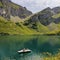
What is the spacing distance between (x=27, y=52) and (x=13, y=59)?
28.5m

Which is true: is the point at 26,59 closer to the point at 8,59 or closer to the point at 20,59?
the point at 20,59

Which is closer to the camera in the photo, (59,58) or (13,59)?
(59,58)

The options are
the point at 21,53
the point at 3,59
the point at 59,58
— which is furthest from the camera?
the point at 21,53

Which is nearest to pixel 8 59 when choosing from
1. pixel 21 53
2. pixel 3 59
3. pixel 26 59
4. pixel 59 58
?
pixel 3 59

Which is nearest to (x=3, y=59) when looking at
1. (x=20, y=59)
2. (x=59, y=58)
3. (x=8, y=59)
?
(x=8, y=59)

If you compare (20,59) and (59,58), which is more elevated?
(59,58)

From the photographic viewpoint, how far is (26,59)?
85.2m

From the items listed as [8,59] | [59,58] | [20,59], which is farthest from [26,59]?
[59,58]

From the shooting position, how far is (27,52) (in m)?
111

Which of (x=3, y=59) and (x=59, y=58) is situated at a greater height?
(x=59, y=58)

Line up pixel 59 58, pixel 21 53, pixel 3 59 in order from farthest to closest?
pixel 21 53 → pixel 3 59 → pixel 59 58

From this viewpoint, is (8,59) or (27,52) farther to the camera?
(27,52)

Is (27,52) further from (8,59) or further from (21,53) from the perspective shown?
(8,59)

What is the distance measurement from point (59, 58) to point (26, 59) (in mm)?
39173
